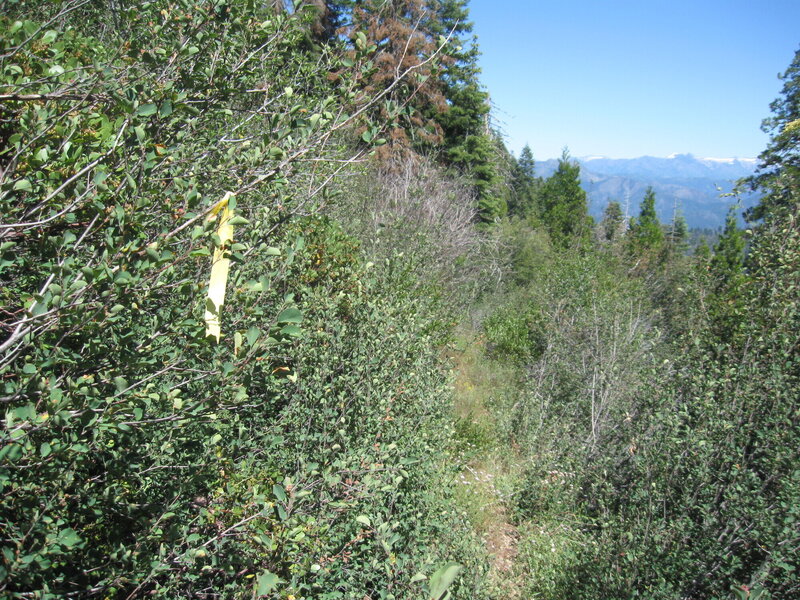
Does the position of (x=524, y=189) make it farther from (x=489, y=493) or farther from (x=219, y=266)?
(x=219, y=266)

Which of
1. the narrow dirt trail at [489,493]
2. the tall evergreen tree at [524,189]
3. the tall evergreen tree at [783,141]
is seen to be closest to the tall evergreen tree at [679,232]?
the tall evergreen tree at [524,189]

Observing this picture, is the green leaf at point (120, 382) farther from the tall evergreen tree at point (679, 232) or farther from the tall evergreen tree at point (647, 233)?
the tall evergreen tree at point (679, 232)

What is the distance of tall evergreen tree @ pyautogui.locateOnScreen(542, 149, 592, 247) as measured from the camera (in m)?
35.1

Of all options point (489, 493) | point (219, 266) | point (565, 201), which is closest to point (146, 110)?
point (219, 266)

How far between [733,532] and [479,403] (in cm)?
598

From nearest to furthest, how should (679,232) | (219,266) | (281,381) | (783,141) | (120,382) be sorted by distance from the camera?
(120,382)
(219,266)
(281,381)
(783,141)
(679,232)

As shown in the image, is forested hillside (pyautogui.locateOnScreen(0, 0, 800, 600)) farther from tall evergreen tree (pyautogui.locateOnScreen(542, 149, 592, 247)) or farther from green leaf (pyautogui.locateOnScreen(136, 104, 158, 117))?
tall evergreen tree (pyautogui.locateOnScreen(542, 149, 592, 247))

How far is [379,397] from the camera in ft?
11.1

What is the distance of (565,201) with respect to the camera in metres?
36.6

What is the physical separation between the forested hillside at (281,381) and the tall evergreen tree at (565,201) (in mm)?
27917

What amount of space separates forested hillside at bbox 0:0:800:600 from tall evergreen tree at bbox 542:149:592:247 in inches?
1099

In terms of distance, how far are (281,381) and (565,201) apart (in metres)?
37.5

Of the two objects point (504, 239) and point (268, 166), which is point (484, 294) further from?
point (268, 166)

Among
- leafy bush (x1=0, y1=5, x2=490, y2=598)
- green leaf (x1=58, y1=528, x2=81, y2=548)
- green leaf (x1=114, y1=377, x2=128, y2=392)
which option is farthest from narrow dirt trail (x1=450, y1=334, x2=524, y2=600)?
green leaf (x1=114, y1=377, x2=128, y2=392)
